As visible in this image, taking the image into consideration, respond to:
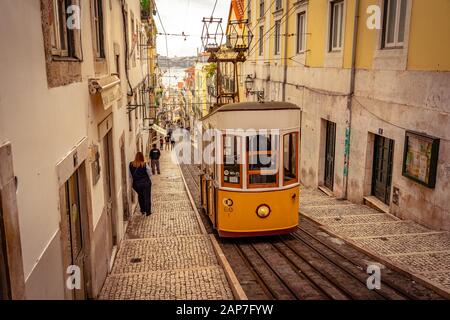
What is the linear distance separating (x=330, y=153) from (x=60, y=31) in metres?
10.4

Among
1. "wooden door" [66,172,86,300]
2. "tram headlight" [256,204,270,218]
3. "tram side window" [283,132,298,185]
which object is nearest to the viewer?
"wooden door" [66,172,86,300]

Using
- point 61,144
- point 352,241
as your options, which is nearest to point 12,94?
point 61,144

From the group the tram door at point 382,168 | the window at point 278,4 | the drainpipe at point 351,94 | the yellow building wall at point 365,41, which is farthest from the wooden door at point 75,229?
the window at point 278,4

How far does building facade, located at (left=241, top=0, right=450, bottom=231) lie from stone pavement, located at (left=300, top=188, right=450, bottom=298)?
0.44 meters

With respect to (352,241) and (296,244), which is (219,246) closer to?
(296,244)

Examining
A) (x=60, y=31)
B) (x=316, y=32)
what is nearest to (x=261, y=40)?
(x=316, y=32)

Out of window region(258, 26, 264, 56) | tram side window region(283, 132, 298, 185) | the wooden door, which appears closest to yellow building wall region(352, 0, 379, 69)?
tram side window region(283, 132, 298, 185)

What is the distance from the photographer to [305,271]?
6.82 m

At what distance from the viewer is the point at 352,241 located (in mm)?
7727

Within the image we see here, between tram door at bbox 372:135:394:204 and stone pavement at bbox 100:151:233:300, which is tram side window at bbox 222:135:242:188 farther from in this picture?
tram door at bbox 372:135:394:204

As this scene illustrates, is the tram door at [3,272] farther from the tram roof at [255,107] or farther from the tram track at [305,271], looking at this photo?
the tram roof at [255,107]

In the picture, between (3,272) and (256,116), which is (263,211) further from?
(3,272)

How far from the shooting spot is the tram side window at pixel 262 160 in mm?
7832

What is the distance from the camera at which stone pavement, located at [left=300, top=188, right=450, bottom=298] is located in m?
6.16
